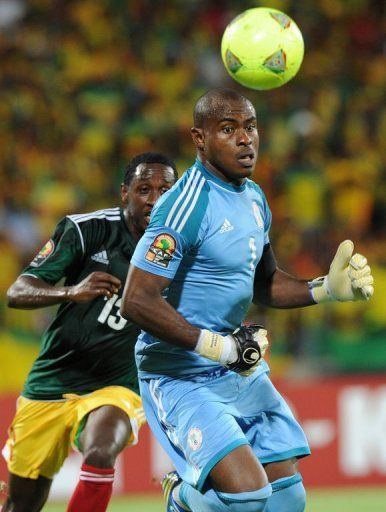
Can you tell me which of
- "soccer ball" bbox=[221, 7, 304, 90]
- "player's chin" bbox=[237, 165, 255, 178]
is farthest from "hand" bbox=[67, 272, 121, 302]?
"soccer ball" bbox=[221, 7, 304, 90]

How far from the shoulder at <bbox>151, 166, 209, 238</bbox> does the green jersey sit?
4.02 feet

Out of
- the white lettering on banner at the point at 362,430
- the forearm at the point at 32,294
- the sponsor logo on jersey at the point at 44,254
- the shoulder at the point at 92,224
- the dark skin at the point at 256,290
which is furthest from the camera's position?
the white lettering on banner at the point at 362,430

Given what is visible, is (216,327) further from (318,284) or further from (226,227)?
(318,284)

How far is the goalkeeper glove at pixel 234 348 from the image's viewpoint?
14.8 feet

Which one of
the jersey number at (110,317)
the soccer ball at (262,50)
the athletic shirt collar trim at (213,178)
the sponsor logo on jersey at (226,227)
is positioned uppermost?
the soccer ball at (262,50)

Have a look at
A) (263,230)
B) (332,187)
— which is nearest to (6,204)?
(332,187)

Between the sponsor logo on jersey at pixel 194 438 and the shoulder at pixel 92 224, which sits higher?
the shoulder at pixel 92 224

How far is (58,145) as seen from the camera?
1311cm

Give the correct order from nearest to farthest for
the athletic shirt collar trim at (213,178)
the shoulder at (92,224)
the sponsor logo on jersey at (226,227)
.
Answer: the sponsor logo on jersey at (226,227) → the athletic shirt collar trim at (213,178) → the shoulder at (92,224)

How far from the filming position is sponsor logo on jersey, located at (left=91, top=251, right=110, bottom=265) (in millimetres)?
5859

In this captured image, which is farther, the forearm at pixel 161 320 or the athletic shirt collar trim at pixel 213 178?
the athletic shirt collar trim at pixel 213 178

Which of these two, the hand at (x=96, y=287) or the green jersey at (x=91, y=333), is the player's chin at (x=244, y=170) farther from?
the green jersey at (x=91, y=333)

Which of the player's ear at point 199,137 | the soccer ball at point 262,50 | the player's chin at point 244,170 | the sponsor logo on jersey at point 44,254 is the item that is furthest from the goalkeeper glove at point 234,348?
the soccer ball at point 262,50

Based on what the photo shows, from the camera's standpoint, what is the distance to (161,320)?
14.8 ft
